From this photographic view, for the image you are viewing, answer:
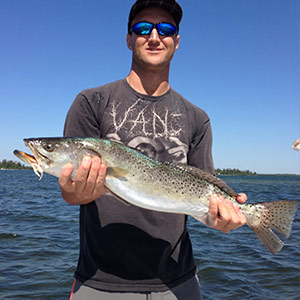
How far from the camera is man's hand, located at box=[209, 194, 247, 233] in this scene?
10.0ft

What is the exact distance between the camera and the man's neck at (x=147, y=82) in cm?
348

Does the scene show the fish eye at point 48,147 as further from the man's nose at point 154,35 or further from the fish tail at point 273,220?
the fish tail at point 273,220

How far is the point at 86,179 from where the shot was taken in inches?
111

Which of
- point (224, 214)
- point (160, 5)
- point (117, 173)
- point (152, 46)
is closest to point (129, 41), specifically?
point (152, 46)

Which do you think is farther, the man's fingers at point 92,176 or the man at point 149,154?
the man at point 149,154

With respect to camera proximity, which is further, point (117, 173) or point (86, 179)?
point (117, 173)

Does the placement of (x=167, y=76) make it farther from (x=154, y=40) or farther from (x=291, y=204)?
(x=291, y=204)

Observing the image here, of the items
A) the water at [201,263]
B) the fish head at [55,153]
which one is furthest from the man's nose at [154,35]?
the water at [201,263]

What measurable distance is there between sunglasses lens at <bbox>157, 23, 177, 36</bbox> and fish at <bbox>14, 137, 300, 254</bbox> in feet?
4.65

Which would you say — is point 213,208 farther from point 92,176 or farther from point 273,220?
point 92,176

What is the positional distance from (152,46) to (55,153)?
1.59 m

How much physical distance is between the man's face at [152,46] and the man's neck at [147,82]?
8 centimetres

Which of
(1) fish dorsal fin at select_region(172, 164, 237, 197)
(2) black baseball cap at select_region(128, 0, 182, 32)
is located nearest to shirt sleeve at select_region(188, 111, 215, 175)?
(1) fish dorsal fin at select_region(172, 164, 237, 197)

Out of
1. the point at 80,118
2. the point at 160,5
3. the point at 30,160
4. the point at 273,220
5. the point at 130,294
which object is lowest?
the point at 130,294
